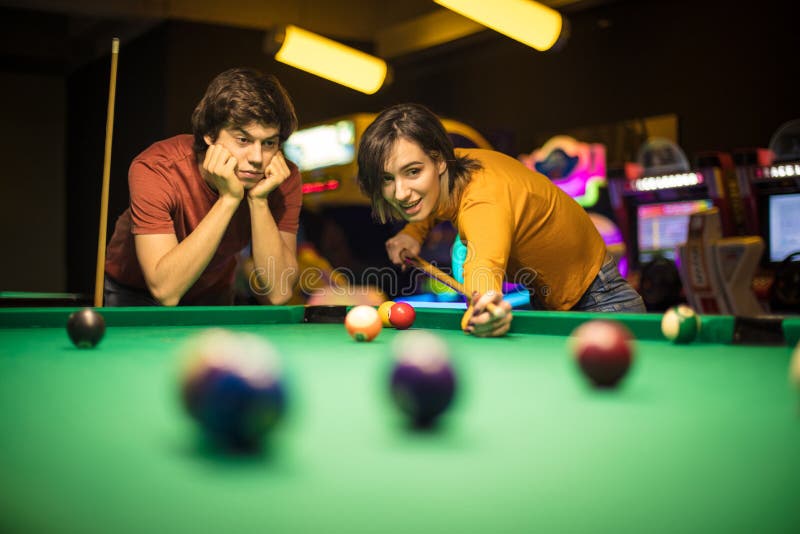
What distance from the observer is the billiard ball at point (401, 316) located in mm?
2797

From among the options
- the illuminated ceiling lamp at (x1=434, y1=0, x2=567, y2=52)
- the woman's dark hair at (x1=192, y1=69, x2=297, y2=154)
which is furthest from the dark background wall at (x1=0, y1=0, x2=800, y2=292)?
the illuminated ceiling lamp at (x1=434, y1=0, x2=567, y2=52)

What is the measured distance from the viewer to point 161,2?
854cm

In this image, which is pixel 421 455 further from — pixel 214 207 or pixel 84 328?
pixel 214 207

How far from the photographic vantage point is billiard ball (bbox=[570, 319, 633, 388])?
147 centimetres

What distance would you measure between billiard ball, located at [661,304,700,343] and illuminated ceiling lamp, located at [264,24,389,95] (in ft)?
14.1

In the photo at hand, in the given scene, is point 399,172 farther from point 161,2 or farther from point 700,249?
point 161,2

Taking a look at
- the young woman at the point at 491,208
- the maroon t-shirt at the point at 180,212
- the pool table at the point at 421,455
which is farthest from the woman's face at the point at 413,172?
the pool table at the point at 421,455

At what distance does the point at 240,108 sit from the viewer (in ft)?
12.2

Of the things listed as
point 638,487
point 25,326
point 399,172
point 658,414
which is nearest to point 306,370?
point 658,414

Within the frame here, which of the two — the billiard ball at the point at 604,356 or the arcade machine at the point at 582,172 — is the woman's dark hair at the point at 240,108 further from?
the arcade machine at the point at 582,172

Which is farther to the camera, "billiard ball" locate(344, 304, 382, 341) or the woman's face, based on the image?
the woman's face

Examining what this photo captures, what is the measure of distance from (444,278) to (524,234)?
0.41 meters

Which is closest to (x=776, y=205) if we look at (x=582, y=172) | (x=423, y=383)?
(x=582, y=172)

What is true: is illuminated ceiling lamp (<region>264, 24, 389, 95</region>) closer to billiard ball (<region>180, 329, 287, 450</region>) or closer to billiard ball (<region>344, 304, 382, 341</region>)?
billiard ball (<region>344, 304, 382, 341</region>)
